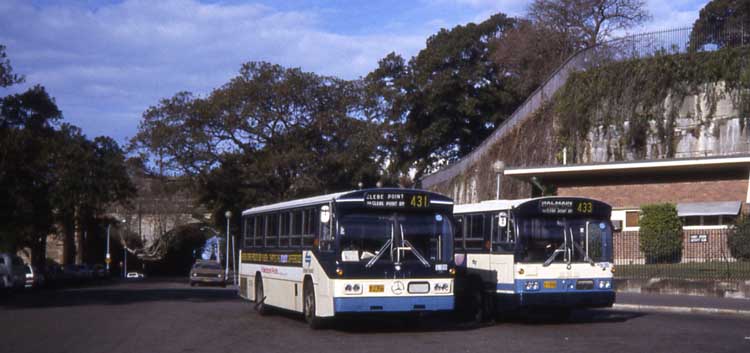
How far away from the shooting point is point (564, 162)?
42000 mm

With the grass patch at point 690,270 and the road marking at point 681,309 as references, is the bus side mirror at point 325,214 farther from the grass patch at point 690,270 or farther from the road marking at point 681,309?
the grass patch at point 690,270

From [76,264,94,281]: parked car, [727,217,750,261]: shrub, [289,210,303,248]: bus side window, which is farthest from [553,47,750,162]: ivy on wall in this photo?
[76,264,94,281]: parked car

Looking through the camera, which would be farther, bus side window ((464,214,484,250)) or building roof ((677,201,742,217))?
building roof ((677,201,742,217))

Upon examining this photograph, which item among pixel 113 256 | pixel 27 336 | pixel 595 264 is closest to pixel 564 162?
pixel 595 264

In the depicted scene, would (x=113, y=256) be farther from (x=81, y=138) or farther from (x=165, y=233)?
(x=81, y=138)

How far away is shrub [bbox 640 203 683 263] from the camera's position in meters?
33.4

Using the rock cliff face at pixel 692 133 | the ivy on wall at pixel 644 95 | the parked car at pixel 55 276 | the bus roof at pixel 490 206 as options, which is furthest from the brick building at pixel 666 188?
the parked car at pixel 55 276

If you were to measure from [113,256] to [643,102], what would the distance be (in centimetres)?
7474

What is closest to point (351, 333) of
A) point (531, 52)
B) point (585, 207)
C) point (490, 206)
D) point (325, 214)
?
point (325, 214)

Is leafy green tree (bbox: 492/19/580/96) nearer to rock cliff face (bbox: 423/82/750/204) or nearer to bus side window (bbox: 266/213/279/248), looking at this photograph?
rock cliff face (bbox: 423/82/750/204)

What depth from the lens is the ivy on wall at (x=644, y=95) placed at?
38.5 m

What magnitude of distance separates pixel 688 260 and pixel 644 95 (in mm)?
10135

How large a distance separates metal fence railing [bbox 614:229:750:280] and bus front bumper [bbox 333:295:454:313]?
1287 cm

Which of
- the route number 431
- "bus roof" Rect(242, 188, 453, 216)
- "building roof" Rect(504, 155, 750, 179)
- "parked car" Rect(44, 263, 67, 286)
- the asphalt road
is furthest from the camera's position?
"parked car" Rect(44, 263, 67, 286)
